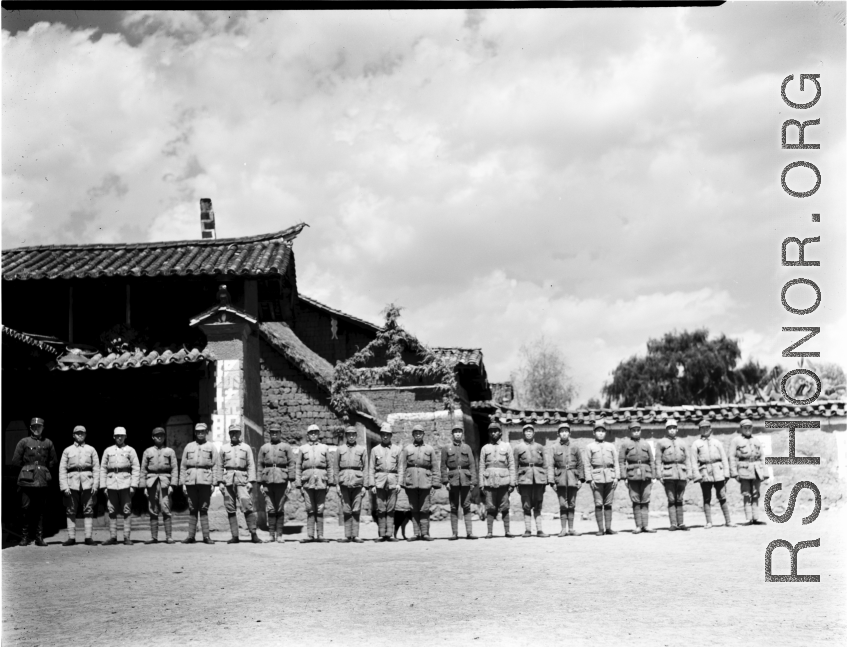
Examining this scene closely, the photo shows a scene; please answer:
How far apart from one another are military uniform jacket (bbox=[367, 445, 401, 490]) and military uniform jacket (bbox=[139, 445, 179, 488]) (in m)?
2.49

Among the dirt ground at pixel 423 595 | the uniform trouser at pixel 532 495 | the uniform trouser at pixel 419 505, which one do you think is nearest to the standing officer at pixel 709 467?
the dirt ground at pixel 423 595

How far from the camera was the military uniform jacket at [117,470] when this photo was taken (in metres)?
11.7

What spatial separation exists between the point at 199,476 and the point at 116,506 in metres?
1.23

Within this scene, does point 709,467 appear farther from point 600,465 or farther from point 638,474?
point 600,465

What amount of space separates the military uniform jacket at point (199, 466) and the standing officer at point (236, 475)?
0.13 metres

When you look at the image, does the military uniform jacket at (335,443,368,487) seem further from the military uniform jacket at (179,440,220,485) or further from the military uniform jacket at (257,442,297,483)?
the military uniform jacket at (179,440,220,485)

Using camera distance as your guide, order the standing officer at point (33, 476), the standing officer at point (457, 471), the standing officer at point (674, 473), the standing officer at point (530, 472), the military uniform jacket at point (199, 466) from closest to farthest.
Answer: the standing officer at point (33, 476) < the military uniform jacket at point (199, 466) < the standing officer at point (457, 471) < the standing officer at point (530, 472) < the standing officer at point (674, 473)

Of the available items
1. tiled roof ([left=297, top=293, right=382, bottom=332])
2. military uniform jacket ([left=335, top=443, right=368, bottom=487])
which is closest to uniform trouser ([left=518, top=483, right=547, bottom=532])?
military uniform jacket ([left=335, top=443, right=368, bottom=487])

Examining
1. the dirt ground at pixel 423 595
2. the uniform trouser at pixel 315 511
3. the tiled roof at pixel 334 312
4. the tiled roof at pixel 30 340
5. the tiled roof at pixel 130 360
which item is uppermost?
the tiled roof at pixel 334 312

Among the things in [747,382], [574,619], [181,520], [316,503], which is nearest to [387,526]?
[316,503]

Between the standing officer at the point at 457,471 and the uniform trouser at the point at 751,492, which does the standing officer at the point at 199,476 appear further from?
the uniform trouser at the point at 751,492

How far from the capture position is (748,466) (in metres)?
13.2

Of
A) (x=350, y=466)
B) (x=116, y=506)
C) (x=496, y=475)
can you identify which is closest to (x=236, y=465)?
(x=350, y=466)

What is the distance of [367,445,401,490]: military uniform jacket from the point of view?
1217 centimetres
